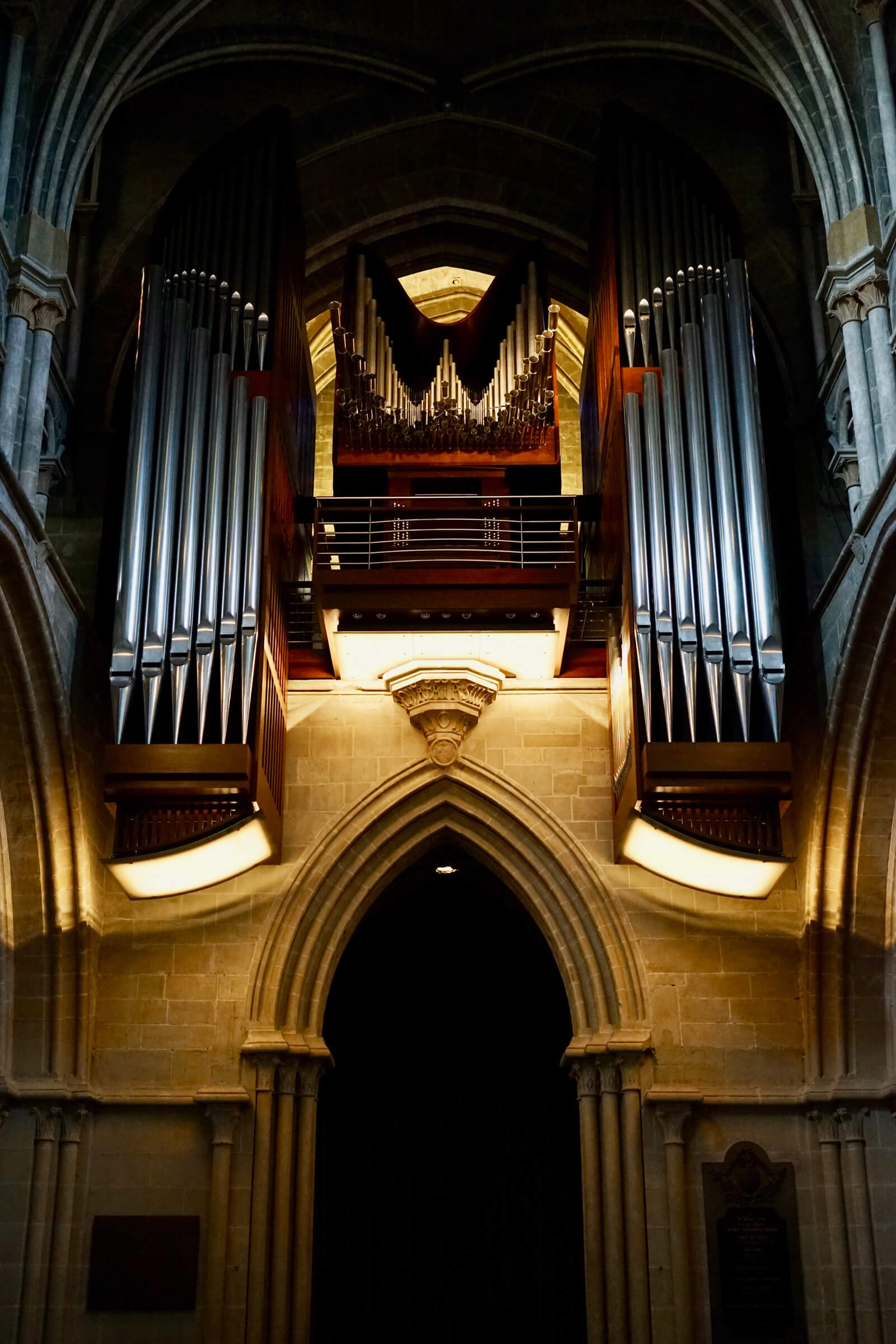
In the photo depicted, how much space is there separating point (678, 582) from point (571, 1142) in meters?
7.32

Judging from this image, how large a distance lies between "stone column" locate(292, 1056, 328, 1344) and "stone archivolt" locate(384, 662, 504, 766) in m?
2.74

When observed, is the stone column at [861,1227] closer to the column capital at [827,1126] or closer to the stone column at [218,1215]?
the column capital at [827,1126]

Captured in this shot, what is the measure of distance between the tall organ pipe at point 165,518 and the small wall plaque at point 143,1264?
12.0ft

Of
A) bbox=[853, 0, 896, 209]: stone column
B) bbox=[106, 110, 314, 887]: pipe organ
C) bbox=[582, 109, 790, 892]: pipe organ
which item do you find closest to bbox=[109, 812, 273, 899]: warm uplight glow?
bbox=[106, 110, 314, 887]: pipe organ

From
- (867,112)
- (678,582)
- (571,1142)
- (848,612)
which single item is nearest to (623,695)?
(678,582)

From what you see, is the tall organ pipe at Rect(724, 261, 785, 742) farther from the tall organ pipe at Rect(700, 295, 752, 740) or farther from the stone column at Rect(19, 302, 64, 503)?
the stone column at Rect(19, 302, 64, 503)

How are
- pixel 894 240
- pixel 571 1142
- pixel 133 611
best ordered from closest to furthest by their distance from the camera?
pixel 894 240 → pixel 133 611 → pixel 571 1142

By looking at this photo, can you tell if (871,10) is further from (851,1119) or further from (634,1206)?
(634,1206)

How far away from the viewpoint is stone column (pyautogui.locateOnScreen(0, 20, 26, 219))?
36.7 feet

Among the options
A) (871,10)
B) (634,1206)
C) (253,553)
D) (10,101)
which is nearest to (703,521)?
(253,553)

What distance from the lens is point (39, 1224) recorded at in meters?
11.3

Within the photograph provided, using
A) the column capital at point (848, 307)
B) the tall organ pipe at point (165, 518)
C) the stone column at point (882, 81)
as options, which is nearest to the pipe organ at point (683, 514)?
the column capital at point (848, 307)

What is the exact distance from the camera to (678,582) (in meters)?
11.5

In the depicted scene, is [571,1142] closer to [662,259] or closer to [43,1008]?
[43,1008]
